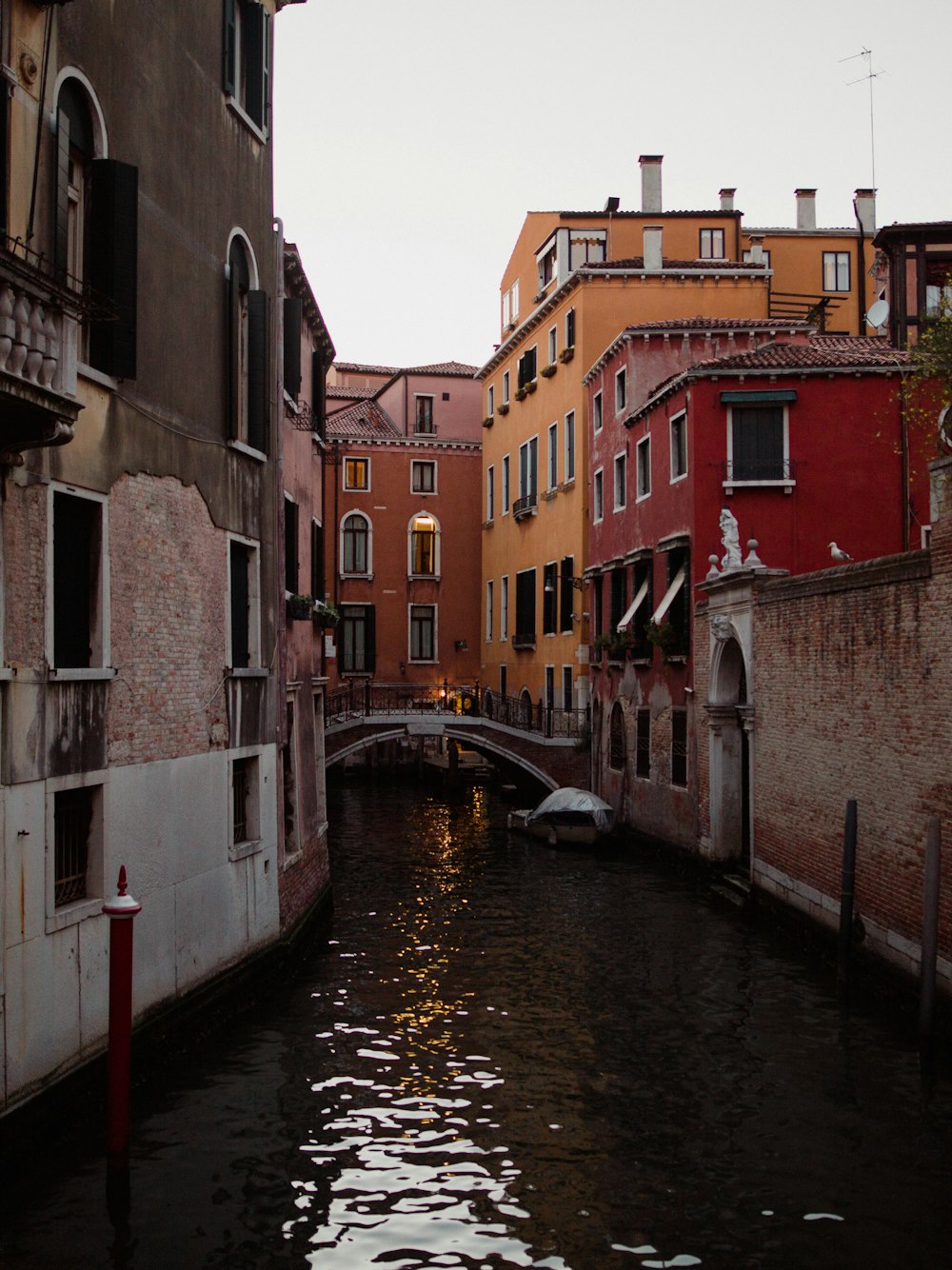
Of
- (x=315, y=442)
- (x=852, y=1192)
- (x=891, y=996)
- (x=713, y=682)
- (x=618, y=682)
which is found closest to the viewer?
(x=852, y=1192)

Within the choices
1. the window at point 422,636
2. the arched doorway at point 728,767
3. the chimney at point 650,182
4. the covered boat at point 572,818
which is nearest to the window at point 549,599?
the covered boat at point 572,818

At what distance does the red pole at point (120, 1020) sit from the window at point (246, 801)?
15.4 feet

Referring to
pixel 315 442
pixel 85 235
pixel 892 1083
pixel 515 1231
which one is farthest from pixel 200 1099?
pixel 315 442

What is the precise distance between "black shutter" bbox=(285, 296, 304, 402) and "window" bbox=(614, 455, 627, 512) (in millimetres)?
11193

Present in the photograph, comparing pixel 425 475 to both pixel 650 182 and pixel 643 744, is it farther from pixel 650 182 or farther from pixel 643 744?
pixel 643 744

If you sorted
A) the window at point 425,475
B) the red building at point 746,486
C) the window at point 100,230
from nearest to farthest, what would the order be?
the window at point 100,230 → the red building at point 746,486 → the window at point 425,475

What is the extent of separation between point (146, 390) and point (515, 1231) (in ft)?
19.6

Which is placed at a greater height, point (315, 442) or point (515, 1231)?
point (315, 442)

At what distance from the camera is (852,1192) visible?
24.9 ft

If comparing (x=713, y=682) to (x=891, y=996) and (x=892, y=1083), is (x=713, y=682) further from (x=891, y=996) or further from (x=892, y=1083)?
(x=892, y=1083)

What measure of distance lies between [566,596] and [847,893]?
17.8m

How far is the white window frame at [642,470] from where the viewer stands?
74.8ft

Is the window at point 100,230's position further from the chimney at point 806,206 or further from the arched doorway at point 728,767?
the chimney at point 806,206

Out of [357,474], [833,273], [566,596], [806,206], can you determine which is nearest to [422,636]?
[357,474]
